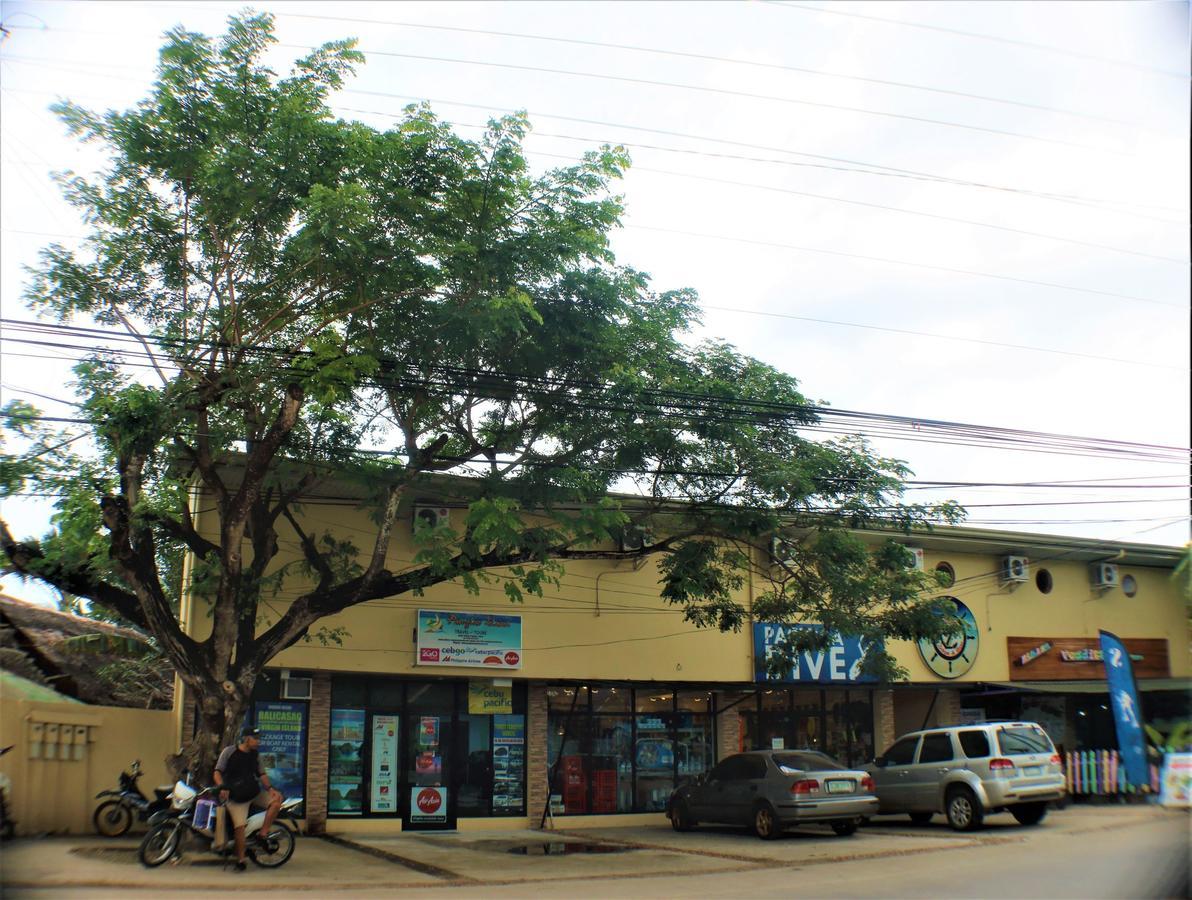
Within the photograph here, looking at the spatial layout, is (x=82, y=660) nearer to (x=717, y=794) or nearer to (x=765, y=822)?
(x=717, y=794)

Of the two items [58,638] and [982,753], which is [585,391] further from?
[58,638]

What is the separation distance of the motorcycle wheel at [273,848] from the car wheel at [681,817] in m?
8.60

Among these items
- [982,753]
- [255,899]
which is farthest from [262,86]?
[982,753]

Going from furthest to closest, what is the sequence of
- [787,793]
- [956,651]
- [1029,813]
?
1. [956,651]
2. [1029,813]
3. [787,793]

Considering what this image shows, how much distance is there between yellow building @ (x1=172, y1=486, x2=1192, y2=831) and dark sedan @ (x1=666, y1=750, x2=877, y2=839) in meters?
3.34

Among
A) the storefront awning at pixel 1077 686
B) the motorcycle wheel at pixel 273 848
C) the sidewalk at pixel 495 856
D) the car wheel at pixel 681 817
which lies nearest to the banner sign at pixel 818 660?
the sidewalk at pixel 495 856

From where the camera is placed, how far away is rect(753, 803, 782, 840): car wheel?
17172mm

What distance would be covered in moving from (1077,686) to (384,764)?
16335mm

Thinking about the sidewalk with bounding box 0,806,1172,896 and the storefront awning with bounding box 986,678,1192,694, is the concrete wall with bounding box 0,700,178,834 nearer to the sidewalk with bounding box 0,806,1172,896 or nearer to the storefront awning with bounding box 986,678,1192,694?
the sidewalk with bounding box 0,806,1172,896

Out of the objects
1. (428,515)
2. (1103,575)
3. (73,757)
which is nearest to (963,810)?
(428,515)

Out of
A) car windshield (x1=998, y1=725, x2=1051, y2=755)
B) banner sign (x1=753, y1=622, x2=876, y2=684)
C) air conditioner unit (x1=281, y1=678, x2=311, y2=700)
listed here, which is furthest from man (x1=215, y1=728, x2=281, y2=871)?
banner sign (x1=753, y1=622, x2=876, y2=684)

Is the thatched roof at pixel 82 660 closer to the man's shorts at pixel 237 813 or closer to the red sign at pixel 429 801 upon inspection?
the red sign at pixel 429 801

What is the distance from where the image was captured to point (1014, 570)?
989 inches

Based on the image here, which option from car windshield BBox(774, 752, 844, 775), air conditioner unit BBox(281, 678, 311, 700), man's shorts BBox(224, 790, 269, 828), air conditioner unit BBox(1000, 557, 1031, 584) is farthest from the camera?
air conditioner unit BBox(1000, 557, 1031, 584)
